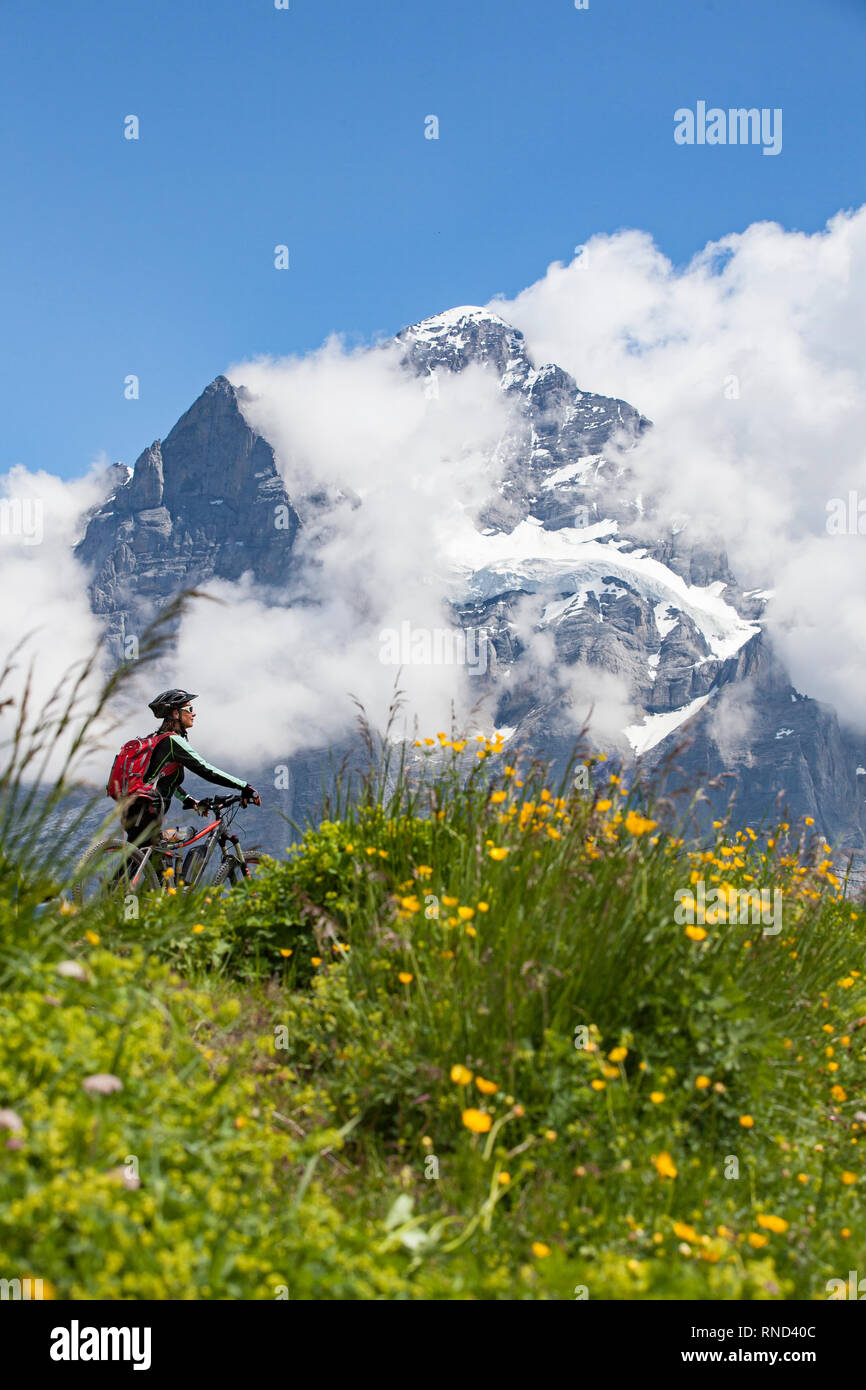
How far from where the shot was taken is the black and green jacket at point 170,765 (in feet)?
24.6

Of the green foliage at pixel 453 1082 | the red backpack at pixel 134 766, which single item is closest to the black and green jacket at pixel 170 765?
the red backpack at pixel 134 766

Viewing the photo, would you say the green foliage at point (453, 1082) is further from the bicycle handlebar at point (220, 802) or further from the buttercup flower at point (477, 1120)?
the bicycle handlebar at point (220, 802)

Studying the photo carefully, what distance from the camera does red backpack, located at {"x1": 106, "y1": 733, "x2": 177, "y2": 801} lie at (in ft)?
23.8

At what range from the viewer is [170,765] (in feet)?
25.0

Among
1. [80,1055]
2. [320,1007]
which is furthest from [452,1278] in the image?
[320,1007]

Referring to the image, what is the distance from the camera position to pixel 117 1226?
7.35 ft

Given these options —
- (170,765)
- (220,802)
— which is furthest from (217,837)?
(170,765)

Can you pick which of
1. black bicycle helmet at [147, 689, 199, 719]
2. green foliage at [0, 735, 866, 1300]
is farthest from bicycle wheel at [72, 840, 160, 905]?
black bicycle helmet at [147, 689, 199, 719]

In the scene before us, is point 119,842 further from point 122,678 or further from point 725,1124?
point 725,1124

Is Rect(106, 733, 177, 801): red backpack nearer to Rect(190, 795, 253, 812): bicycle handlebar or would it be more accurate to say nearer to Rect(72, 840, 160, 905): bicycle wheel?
Rect(72, 840, 160, 905): bicycle wheel

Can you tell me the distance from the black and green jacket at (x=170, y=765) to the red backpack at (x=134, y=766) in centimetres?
3

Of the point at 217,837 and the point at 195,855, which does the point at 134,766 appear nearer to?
the point at 195,855

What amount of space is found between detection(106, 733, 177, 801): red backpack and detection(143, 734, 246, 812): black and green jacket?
3 centimetres

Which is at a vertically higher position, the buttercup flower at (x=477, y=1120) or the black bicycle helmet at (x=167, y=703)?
the black bicycle helmet at (x=167, y=703)
